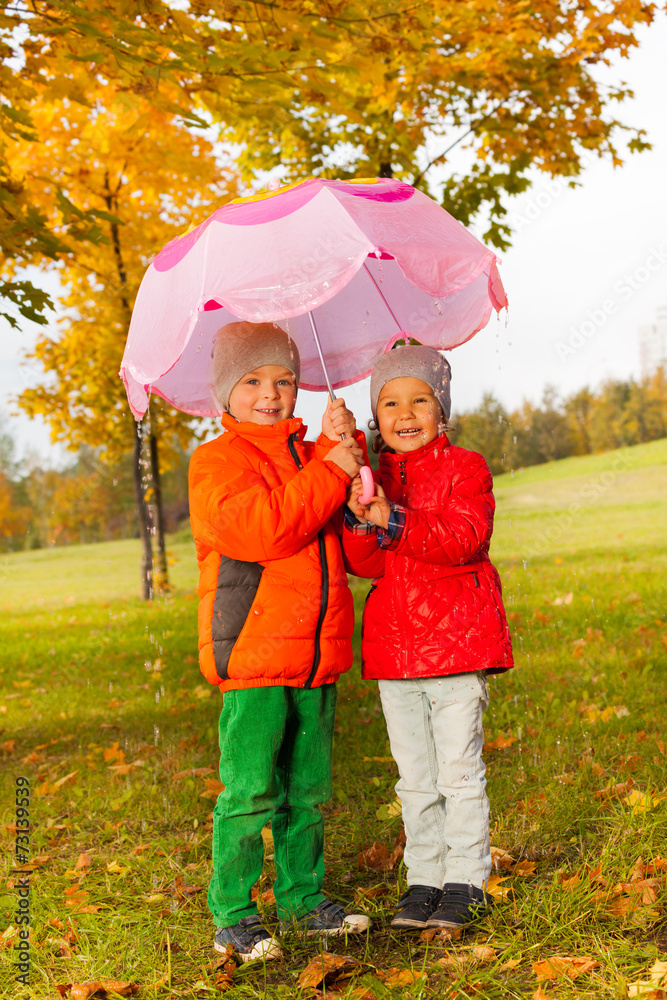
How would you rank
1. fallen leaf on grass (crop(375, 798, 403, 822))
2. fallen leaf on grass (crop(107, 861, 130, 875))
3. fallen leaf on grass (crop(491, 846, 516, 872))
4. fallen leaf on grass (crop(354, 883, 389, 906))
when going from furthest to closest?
fallen leaf on grass (crop(375, 798, 403, 822))
fallen leaf on grass (crop(107, 861, 130, 875))
fallen leaf on grass (crop(491, 846, 516, 872))
fallen leaf on grass (crop(354, 883, 389, 906))

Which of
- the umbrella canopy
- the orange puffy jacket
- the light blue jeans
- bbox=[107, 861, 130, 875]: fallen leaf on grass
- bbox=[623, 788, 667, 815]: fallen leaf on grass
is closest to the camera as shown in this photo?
the umbrella canopy

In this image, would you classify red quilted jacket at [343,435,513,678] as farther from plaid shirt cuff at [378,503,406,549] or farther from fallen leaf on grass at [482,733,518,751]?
fallen leaf on grass at [482,733,518,751]

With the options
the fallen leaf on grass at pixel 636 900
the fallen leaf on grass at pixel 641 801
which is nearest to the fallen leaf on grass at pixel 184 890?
the fallen leaf on grass at pixel 636 900

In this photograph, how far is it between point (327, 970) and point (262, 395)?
70.9 inches

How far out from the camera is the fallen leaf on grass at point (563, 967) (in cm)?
235

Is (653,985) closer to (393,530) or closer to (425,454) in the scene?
(393,530)

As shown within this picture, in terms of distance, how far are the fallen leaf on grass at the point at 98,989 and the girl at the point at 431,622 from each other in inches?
34.5

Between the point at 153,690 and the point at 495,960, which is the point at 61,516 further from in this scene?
the point at 495,960

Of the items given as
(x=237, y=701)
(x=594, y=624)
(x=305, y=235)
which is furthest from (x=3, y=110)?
(x=594, y=624)

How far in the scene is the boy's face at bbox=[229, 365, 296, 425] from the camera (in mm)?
2656

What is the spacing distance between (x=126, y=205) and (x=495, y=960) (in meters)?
9.50

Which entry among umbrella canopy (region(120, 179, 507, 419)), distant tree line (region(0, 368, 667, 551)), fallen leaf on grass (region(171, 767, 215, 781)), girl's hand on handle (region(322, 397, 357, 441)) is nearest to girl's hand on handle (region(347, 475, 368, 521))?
girl's hand on handle (region(322, 397, 357, 441))

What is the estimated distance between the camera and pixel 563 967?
7.81ft

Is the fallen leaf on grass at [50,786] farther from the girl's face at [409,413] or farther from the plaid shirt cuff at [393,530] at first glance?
the girl's face at [409,413]
